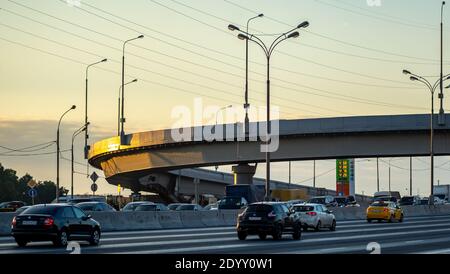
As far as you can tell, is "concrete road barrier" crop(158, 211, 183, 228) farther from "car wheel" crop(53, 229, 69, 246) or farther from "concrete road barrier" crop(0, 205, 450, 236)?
"car wheel" crop(53, 229, 69, 246)

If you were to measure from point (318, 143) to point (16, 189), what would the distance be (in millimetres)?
106000

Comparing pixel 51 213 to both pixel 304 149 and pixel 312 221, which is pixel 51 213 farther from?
pixel 304 149

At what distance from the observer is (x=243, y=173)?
8544cm

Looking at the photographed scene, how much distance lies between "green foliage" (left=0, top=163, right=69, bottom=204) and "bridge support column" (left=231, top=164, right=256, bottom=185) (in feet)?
189

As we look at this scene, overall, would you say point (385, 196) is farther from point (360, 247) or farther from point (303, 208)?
point (360, 247)

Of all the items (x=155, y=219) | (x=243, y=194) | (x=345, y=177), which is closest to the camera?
(x=155, y=219)

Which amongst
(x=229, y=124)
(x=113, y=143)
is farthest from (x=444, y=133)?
(x=113, y=143)

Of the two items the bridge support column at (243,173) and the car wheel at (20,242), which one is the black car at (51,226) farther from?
the bridge support column at (243,173)

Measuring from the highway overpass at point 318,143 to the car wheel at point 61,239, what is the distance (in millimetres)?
48403

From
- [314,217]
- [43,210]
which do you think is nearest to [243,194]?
[314,217]

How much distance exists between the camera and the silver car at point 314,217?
43000 mm
